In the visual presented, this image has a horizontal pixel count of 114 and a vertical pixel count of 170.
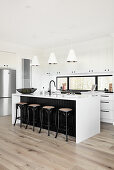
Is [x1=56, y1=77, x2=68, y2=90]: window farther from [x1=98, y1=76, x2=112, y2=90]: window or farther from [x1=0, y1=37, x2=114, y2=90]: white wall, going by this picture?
[x1=98, y1=76, x2=112, y2=90]: window

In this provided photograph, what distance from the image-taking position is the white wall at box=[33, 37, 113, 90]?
18.8ft

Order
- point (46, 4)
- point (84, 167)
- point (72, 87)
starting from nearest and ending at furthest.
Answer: point (84, 167), point (46, 4), point (72, 87)

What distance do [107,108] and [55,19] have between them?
312cm

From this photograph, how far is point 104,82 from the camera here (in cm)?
618

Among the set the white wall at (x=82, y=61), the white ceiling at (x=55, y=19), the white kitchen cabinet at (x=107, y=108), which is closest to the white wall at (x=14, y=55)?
the white ceiling at (x=55, y=19)

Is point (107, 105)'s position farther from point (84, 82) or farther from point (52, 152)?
point (52, 152)

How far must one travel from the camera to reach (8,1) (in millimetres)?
3250

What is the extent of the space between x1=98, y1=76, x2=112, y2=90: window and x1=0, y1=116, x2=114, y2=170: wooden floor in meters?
2.29

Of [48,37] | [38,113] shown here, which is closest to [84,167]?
[38,113]

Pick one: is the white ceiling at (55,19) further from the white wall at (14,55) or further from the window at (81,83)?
the window at (81,83)

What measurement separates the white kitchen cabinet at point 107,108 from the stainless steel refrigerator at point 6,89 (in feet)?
11.2

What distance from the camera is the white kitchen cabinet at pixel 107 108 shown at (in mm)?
5273

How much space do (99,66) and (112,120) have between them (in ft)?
6.13

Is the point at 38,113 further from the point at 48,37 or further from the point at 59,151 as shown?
the point at 48,37
